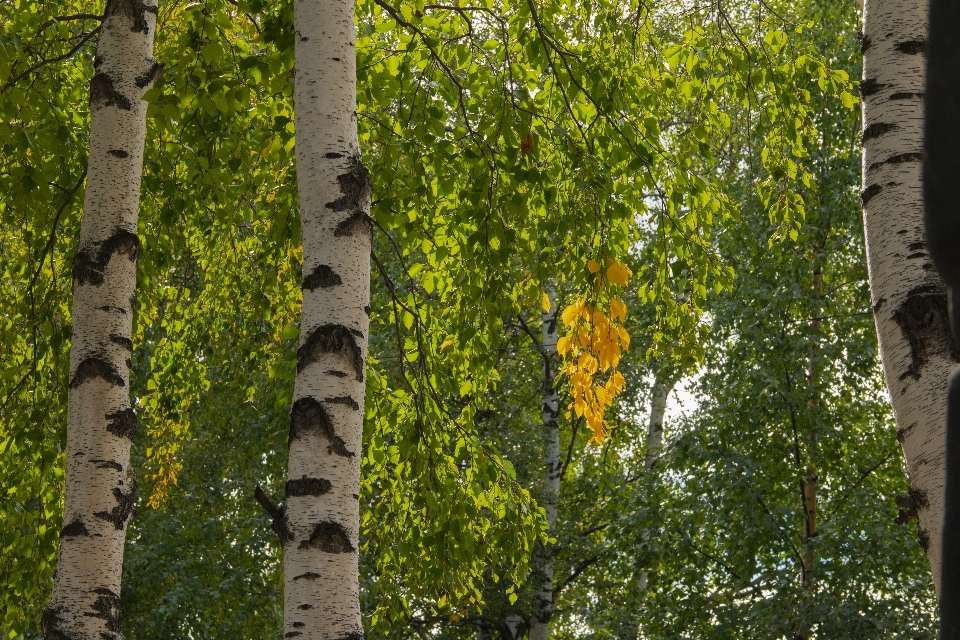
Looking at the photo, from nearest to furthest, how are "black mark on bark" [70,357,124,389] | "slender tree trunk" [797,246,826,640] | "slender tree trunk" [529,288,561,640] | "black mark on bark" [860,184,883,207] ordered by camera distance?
"black mark on bark" [860,184,883,207]
"black mark on bark" [70,357,124,389]
"slender tree trunk" [797,246,826,640]
"slender tree trunk" [529,288,561,640]

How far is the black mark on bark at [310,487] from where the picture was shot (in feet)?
6.42

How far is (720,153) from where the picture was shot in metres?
10.4

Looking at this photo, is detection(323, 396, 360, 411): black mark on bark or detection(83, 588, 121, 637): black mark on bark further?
detection(83, 588, 121, 637): black mark on bark

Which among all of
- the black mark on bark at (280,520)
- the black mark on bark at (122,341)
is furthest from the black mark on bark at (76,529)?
the black mark on bark at (280,520)

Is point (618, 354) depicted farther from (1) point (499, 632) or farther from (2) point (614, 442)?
(2) point (614, 442)

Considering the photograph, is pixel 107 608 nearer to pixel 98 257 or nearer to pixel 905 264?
pixel 98 257

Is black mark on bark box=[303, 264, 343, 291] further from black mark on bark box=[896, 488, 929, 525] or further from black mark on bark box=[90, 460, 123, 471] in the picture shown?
black mark on bark box=[896, 488, 929, 525]

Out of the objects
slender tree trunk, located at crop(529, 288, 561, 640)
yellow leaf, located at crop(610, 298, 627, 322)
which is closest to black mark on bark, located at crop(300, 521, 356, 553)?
yellow leaf, located at crop(610, 298, 627, 322)

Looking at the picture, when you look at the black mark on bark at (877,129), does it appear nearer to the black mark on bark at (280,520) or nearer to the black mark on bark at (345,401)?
the black mark on bark at (345,401)

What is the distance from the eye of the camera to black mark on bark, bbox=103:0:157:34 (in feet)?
9.91

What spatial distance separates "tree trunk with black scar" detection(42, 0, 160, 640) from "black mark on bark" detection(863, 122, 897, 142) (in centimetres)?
208

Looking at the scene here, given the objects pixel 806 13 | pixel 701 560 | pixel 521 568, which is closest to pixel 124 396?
pixel 521 568

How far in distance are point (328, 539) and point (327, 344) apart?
40cm

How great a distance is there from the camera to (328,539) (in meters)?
1.95
